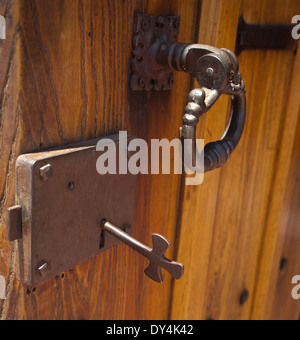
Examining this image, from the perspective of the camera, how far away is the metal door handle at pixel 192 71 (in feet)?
1.67

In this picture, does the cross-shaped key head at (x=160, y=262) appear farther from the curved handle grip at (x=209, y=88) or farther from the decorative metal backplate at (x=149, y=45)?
the decorative metal backplate at (x=149, y=45)

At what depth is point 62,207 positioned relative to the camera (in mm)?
508

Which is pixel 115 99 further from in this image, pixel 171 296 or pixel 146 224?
pixel 171 296

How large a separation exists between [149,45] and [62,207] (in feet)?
0.79

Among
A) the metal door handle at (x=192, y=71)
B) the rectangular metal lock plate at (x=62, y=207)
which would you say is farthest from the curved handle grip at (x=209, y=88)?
the rectangular metal lock plate at (x=62, y=207)

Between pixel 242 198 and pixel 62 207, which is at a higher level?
pixel 62 207

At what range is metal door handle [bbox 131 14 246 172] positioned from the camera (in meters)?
0.51

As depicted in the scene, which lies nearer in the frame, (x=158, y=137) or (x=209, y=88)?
(x=209, y=88)

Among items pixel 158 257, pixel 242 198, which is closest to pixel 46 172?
pixel 158 257

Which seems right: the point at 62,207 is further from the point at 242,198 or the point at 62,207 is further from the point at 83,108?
the point at 242,198

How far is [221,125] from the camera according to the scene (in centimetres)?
76

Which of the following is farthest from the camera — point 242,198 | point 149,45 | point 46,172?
point 242,198
